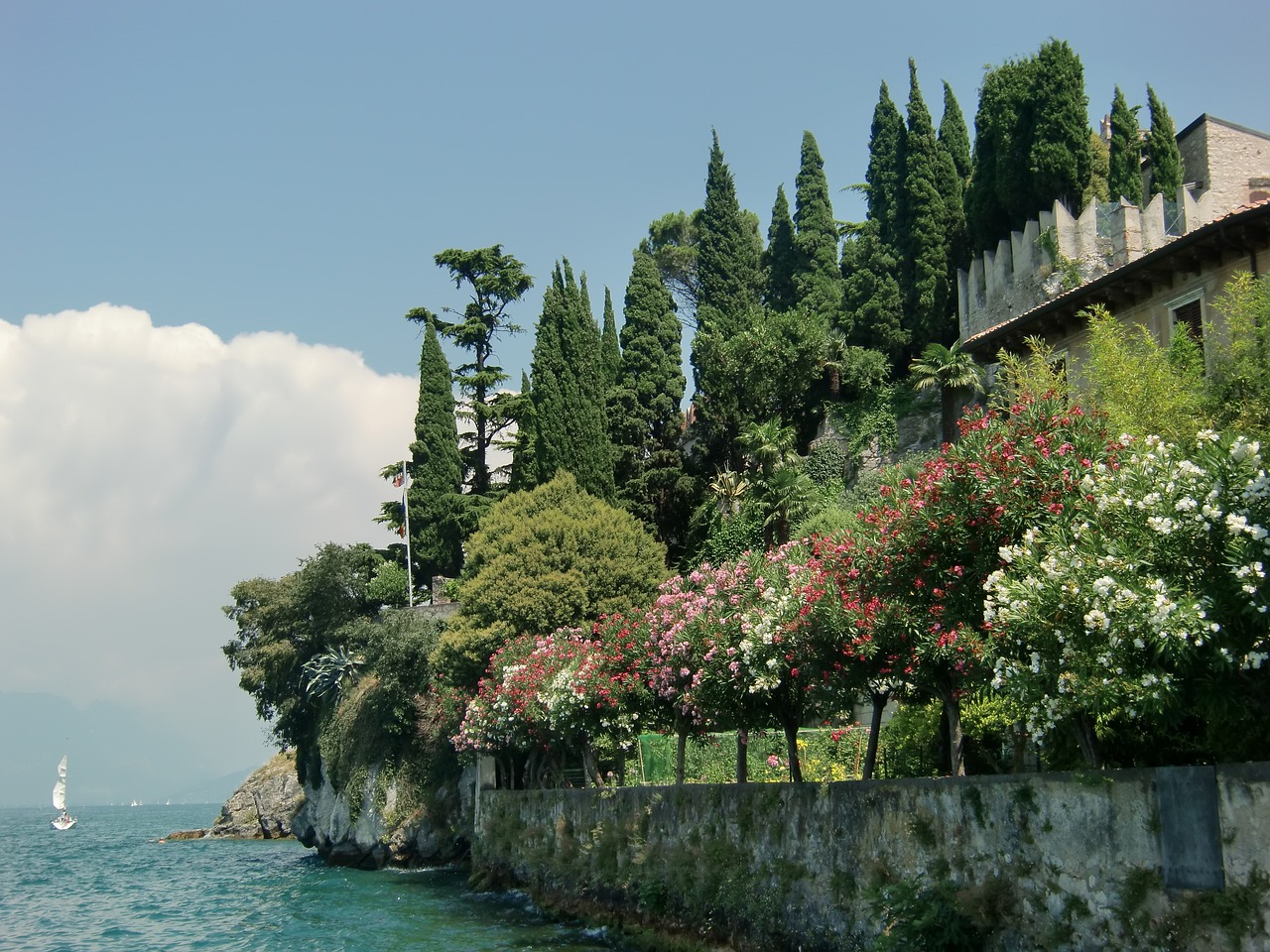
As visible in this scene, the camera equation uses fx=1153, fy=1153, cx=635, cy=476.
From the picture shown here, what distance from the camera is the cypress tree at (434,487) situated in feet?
181

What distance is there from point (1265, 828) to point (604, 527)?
3040cm

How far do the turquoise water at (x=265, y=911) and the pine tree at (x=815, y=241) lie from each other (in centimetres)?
3050

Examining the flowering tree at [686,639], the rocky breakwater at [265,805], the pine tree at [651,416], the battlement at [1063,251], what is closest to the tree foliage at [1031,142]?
the battlement at [1063,251]

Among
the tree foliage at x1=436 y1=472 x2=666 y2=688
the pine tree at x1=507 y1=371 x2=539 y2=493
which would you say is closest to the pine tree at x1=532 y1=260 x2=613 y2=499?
the pine tree at x1=507 y1=371 x2=539 y2=493

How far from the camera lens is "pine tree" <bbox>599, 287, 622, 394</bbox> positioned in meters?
52.7

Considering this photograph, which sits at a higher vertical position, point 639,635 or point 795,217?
point 795,217

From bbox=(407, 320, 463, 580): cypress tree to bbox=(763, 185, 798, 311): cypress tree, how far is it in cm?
1728

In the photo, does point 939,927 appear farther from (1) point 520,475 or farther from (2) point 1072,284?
(1) point 520,475

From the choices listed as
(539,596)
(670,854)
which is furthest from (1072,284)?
(670,854)

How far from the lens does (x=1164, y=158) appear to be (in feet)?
135

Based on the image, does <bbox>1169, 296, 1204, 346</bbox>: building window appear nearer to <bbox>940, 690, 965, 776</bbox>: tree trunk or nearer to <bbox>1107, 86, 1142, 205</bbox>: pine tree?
<bbox>940, 690, 965, 776</bbox>: tree trunk

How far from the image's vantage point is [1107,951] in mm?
11227

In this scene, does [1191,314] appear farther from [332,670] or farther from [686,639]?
[332,670]

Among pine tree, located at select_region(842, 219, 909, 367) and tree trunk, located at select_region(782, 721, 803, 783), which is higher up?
pine tree, located at select_region(842, 219, 909, 367)
